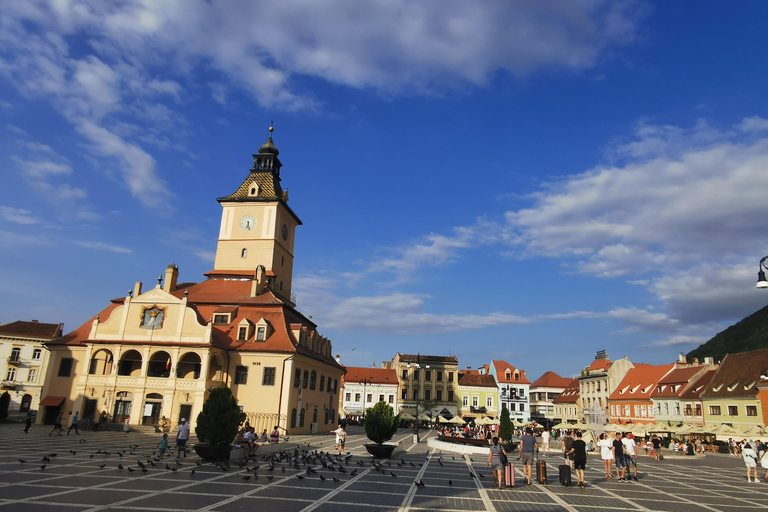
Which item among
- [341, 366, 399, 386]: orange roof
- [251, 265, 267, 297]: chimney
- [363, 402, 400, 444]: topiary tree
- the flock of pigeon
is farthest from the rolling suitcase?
[341, 366, 399, 386]: orange roof

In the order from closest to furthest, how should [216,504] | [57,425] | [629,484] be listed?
[216,504], [629,484], [57,425]

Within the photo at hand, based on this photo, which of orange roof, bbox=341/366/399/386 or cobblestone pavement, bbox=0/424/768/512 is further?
orange roof, bbox=341/366/399/386

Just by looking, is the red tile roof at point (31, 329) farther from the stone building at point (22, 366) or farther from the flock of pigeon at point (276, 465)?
the flock of pigeon at point (276, 465)

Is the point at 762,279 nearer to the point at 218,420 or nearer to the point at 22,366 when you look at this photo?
the point at 218,420

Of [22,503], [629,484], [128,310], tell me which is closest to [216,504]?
[22,503]

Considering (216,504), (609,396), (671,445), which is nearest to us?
(216,504)

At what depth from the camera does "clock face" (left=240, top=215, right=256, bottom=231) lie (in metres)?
55.0

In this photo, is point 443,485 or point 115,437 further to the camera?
point 115,437

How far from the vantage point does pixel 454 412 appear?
3226 inches

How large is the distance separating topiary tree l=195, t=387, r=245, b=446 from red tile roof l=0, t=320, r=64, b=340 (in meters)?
58.9

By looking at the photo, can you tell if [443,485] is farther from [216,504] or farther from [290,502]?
[216,504]

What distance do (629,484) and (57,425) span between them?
30.7 meters

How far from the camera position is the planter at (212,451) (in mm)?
20766

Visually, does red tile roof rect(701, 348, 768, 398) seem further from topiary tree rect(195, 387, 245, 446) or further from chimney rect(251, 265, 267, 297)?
topiary tree rect(195, 387, 245, 446)
